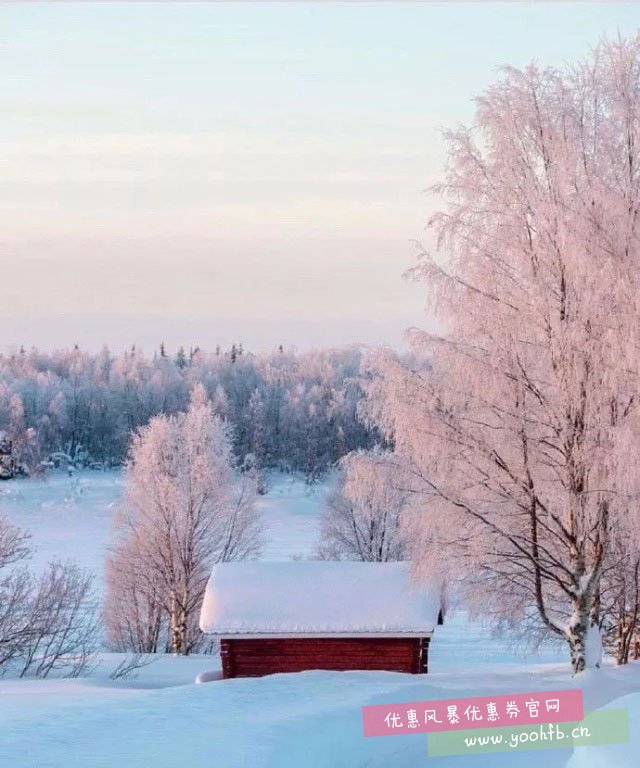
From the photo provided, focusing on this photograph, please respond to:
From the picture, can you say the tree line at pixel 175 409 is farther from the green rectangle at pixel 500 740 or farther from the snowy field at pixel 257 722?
the green rectangle at pixel 500 740

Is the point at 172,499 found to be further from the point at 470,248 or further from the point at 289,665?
the point at 470,248

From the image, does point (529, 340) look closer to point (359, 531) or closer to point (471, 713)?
point (471, 713)

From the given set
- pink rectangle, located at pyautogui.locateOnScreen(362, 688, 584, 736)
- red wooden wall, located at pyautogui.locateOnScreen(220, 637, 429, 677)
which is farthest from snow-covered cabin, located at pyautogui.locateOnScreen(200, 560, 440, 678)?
pink rectangle, located at pyautogui.locateOnScreen(362, 688, 584, 736)

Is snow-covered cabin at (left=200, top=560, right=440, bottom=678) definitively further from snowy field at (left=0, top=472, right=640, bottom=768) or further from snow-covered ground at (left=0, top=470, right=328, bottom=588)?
snow-covered ground at (left=0, top=470, right=328, bottom=588)

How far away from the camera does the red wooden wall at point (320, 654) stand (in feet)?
55.8

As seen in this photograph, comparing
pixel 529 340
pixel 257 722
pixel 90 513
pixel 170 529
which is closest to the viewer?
pixel 257 722

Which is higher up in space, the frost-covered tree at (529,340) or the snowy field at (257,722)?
the frost-covered tree at (529,340)

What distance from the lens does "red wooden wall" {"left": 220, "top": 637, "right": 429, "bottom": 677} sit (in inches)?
669

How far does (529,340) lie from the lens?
13250 mm

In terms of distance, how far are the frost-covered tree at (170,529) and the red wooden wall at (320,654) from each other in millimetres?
15174

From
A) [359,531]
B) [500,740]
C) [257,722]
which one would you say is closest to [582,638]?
[500,740]

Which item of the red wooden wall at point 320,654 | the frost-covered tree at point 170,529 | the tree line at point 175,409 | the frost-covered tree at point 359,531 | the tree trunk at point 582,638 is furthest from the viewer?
the tree line at point 175,409

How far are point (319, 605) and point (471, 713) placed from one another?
6530mm

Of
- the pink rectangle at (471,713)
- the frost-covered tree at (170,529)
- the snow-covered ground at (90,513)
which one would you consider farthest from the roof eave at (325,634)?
the snow-covered ground at (90,513)
